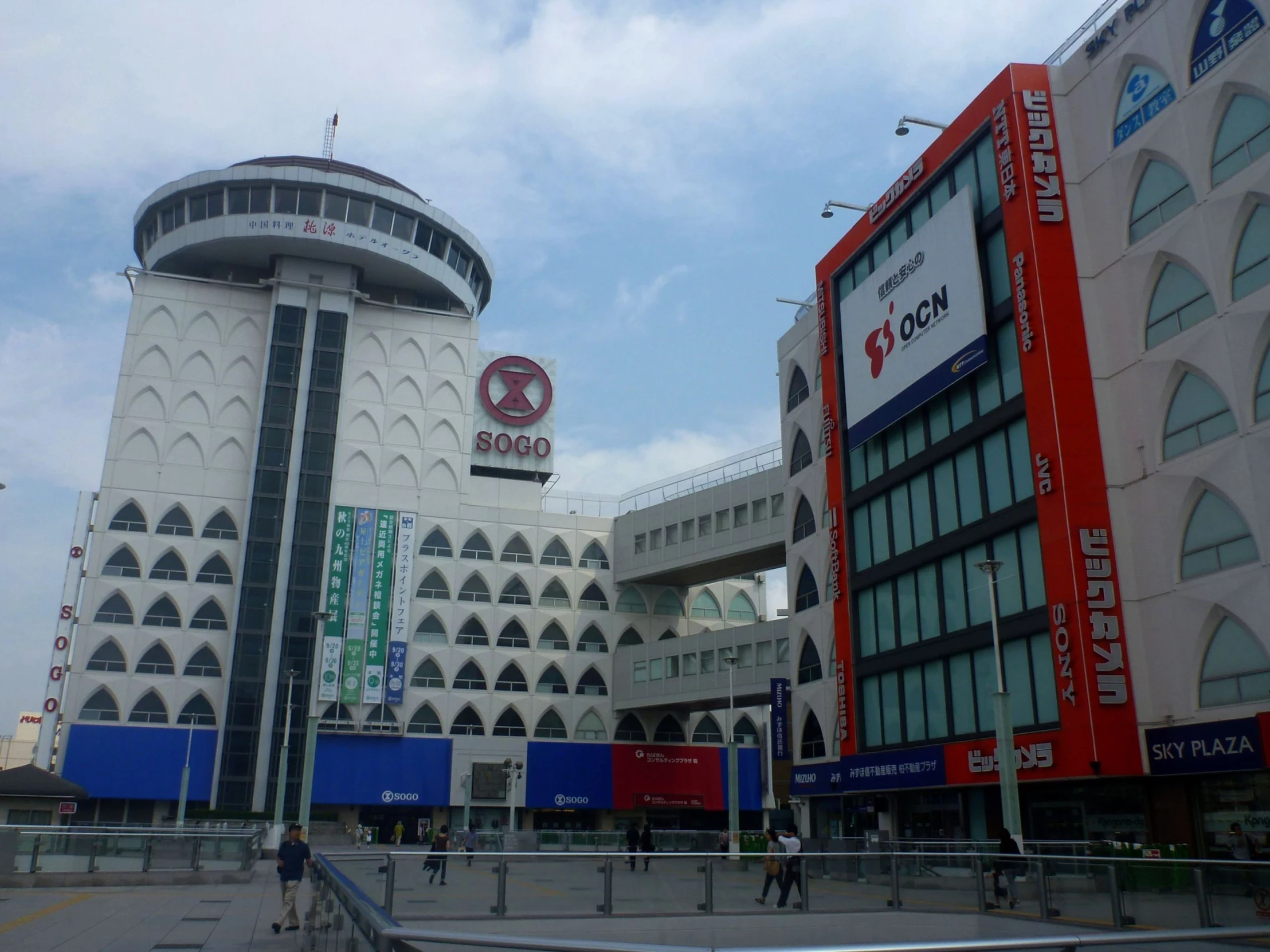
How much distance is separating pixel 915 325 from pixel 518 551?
3685 cm

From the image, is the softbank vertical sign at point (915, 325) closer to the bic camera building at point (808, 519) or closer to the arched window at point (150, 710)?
the bic camera building at point (808, 519)

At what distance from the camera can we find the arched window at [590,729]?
69.2 meters

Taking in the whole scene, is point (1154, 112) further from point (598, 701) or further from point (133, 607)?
point (133, 607)

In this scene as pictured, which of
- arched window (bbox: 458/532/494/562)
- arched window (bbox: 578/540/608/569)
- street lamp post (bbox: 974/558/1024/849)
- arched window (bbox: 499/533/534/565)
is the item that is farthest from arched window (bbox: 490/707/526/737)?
street lamp post (bbox: 974/558/1024/849)

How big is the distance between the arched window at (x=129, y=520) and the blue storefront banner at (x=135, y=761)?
11294 mm

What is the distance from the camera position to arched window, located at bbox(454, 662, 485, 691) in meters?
67.6

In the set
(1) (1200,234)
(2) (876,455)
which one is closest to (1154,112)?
(1) (1200,234)

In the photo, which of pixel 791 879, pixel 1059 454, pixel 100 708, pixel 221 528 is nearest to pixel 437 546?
pixel 221 528

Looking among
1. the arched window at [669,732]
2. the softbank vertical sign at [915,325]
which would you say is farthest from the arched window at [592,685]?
the softbank vertical sign at [915,325]

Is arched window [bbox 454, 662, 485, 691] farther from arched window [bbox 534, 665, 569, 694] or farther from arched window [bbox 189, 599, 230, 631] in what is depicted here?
arched window [bbox 189, 599, 230, 631]

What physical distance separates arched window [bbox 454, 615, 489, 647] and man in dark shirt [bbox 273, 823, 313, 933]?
4925 cm

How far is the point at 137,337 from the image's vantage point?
221ft

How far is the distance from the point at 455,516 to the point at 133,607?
1941 centimetres

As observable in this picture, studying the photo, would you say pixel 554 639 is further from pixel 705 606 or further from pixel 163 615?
pixel 163 615
